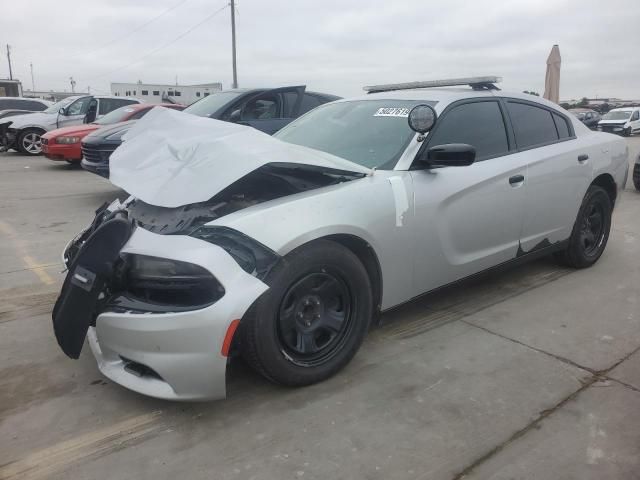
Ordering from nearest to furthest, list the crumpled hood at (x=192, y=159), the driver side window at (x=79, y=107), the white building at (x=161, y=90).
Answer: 1. the crumpled hood at (x=192, y=159)
2. the driver side window at (x=79, y=107)
3. the white building at (x=161, y=90)

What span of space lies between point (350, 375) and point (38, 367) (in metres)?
1.81

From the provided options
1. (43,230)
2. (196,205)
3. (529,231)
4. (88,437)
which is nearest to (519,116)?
(529,231)

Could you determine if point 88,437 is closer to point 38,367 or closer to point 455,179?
point 38,367

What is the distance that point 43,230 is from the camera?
6.23m

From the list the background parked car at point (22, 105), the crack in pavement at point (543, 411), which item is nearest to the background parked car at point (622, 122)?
the background parked car at point (22, 105)

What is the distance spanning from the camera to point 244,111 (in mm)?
7938

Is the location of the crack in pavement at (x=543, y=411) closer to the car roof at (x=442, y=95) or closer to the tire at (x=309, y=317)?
the tire at (x=309, y=317)

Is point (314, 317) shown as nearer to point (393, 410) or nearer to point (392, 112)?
point (393, 410)

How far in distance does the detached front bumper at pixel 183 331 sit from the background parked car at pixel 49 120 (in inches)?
465

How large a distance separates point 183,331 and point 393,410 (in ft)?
3.63

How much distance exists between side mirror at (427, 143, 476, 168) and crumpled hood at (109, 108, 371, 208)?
42 cm

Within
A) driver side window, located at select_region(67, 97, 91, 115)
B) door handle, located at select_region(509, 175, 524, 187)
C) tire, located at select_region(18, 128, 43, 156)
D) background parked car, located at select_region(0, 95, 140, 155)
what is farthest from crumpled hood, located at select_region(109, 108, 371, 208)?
tire, located at select_region(18, 128, 43, 156)

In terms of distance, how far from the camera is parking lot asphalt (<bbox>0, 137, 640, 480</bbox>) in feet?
7.28

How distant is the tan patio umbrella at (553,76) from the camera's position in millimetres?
11320
